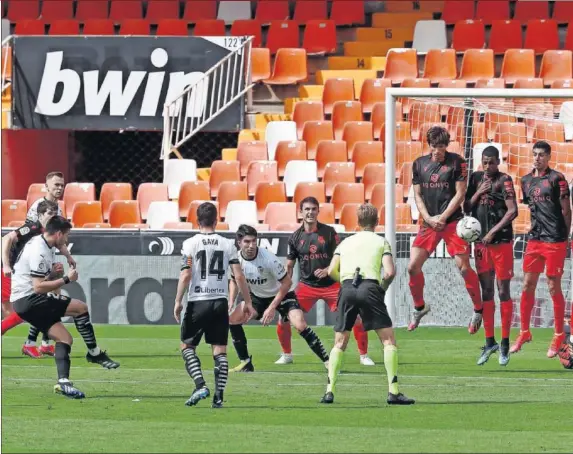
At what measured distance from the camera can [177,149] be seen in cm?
2378

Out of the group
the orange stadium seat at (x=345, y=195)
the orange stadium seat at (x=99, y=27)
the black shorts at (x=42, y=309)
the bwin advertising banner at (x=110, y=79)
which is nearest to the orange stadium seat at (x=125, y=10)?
the orange stadium seat at (x=99, y=27)

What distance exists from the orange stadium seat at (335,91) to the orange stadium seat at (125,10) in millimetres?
4784

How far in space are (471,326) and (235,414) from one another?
13.9ft

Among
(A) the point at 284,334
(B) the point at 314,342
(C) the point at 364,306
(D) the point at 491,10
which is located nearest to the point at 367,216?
(C) the point at 364,306

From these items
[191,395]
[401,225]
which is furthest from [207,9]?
[191,395]

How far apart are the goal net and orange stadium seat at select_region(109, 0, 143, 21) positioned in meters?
7.80

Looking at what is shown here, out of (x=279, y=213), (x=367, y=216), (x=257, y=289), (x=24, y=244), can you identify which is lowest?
(x=257, y=289)

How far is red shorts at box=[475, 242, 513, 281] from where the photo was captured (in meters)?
13.8

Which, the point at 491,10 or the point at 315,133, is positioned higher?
the point at 491,10

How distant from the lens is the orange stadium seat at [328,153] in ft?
68.5

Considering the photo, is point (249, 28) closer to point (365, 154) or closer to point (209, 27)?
point (209, 27)

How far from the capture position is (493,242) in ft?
45.2

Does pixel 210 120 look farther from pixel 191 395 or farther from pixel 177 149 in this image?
pixel 191 395

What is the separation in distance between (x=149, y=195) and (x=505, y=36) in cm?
668
